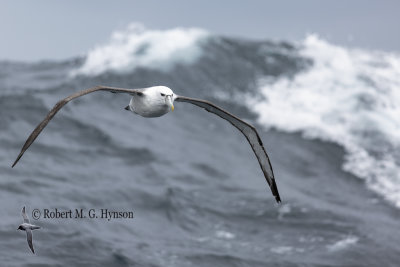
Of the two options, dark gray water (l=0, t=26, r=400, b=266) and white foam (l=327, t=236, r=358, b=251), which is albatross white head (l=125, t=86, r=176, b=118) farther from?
white foam (l=327, t=236, r=358, b=251)

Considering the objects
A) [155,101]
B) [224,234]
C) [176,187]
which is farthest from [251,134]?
[176,187]

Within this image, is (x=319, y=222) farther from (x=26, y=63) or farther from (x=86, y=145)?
(x=26, y=63)

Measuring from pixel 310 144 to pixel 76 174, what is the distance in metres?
16.1

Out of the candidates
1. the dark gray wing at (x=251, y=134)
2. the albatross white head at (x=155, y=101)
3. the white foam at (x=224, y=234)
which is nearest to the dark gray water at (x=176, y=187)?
the white foam at (x=224, y=234)

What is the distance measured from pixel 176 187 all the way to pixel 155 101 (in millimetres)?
18050

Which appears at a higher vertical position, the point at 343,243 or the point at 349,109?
the point at 349,109

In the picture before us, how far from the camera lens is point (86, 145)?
110 feet

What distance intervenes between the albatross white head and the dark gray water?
800 centimetres

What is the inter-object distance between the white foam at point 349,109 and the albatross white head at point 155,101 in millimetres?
21584

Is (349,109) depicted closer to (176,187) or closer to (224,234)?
(176,187)

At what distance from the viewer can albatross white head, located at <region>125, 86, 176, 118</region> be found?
39.2ft

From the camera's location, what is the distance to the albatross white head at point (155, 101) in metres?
12.0

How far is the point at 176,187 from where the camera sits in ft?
97.8

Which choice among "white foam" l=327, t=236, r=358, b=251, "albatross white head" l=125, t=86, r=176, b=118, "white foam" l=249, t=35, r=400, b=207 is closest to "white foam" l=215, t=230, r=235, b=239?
"white foam" l=327, t=236, r=358, b=251
